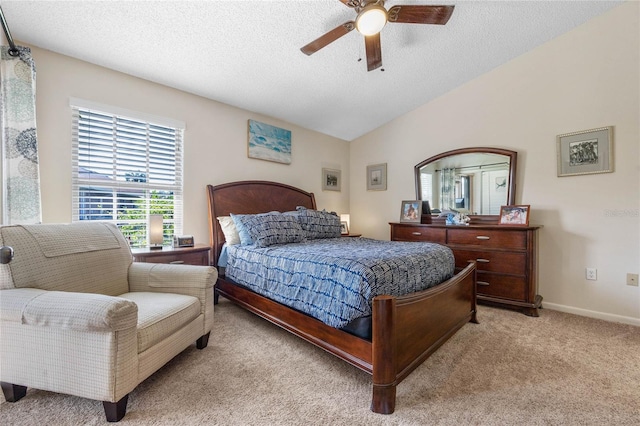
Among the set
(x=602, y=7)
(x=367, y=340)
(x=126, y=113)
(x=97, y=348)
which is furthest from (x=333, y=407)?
(x=602, y=7)

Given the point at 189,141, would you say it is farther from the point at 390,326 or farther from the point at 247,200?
the point at 390,326

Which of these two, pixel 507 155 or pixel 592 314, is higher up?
pixel 507 155

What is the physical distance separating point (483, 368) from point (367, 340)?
913 millimetres

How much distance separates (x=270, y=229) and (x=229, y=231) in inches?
22.8

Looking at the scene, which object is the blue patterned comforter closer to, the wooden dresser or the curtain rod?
the wooden dresser

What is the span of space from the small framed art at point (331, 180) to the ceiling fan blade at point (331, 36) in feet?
8.36

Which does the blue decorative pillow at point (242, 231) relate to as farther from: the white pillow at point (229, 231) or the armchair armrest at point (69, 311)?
the armchair armrest at point (69, 311)

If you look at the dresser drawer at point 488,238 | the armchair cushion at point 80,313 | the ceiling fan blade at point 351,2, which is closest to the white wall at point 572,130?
the dresser drawer at point 488,238

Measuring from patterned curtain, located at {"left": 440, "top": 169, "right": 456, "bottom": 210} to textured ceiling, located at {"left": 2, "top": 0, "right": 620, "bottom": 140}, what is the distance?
43.5 inches

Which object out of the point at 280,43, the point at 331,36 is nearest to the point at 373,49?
the point at 331,36

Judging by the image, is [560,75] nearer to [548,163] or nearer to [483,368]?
[548,163]

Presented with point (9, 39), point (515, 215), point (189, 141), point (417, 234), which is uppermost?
point (9, 39)

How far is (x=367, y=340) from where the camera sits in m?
1.60

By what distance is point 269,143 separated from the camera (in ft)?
13.2
